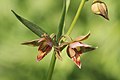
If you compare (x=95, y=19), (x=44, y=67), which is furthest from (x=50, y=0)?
(x=44, y=67)

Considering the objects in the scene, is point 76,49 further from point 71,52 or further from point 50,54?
point 50,54

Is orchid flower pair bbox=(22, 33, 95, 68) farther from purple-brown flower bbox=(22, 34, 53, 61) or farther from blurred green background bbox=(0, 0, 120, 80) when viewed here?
blurred green background bbox=(0, 0, 120, 80)

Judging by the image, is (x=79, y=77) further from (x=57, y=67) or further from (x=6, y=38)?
(x=6, y=38)

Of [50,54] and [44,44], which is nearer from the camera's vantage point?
[44,44]

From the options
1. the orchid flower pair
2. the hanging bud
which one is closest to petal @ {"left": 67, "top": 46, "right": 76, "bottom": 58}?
the orchid flower pair

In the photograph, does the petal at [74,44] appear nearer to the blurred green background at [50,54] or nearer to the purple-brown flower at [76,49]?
the purple-brown flower at [76,49]

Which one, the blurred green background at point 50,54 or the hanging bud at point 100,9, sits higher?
the blurred green background at point 50,54

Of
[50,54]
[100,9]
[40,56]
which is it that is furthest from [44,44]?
[50,54]

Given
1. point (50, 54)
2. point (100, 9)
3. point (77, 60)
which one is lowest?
point (77, 60)

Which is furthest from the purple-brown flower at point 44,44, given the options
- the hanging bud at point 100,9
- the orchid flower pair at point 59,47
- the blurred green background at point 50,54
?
the blurred green background at point 50,54
